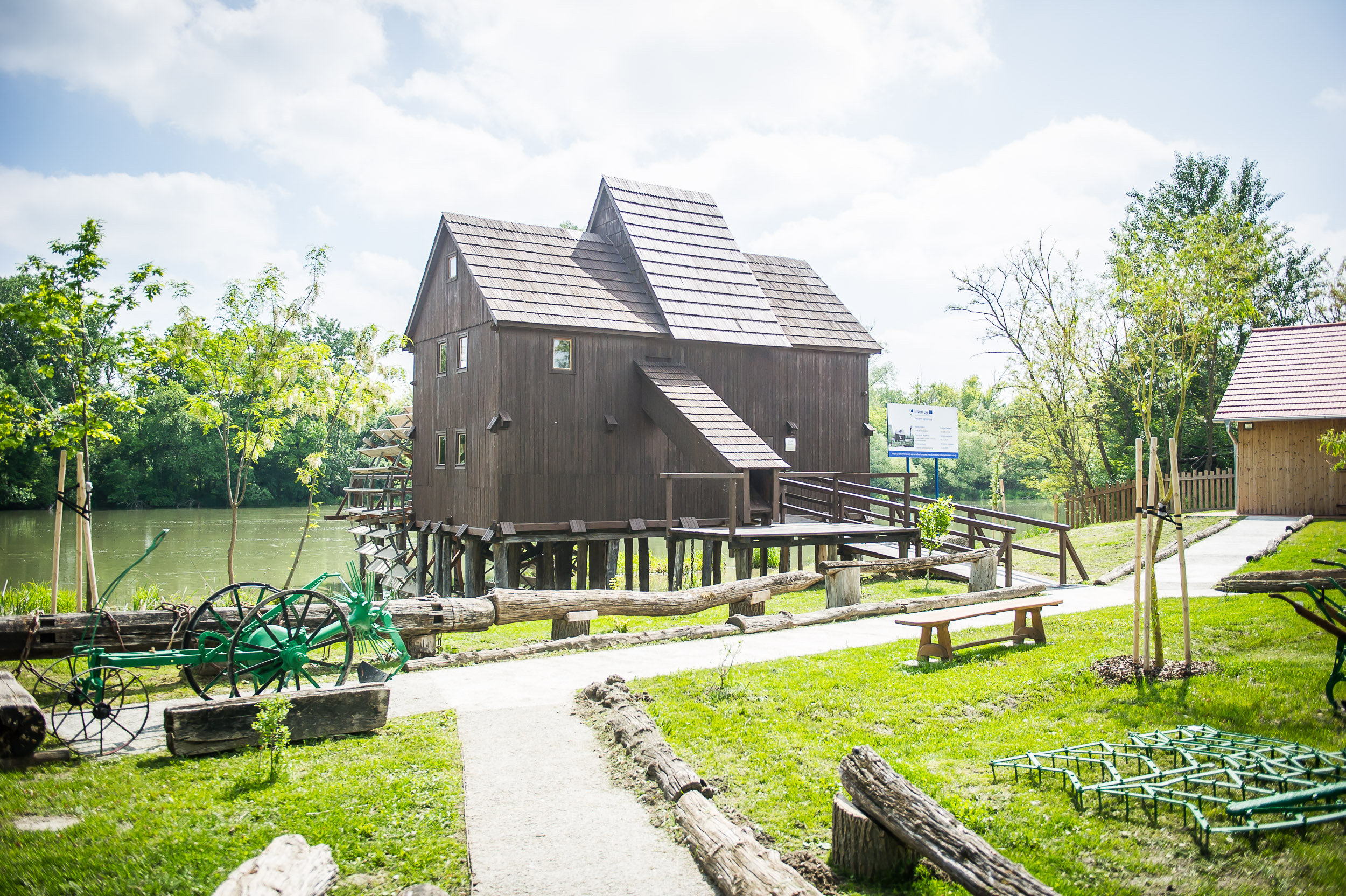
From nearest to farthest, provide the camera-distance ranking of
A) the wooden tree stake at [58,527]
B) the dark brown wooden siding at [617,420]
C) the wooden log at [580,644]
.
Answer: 1. the wooden log at [580,644]
2. the wooden tree stake at [58,527]
3. the dark brown wooden siding at [617,420]

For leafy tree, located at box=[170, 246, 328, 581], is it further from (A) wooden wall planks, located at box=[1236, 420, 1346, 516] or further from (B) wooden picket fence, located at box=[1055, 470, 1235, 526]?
(A) wooden wall planks, located at box=[1236, 420, 1346, 516]

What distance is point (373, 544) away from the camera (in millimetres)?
30016

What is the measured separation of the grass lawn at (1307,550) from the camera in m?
12.4

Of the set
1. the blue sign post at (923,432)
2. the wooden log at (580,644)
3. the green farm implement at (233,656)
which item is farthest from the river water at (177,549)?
the blue sign post at (923,432)

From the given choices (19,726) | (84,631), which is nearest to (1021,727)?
(19,726)

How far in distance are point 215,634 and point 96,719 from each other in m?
1.01

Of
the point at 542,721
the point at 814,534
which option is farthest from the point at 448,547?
the point at 542,721

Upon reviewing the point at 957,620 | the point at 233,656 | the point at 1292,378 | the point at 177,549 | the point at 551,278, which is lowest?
the point at 177,549

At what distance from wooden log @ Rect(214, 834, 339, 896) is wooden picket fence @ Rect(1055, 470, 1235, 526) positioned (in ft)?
69.9

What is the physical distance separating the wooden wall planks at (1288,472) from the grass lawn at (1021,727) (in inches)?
596

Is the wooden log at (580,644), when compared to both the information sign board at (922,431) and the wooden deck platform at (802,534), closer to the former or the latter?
the wooden deck platform at (802,534)

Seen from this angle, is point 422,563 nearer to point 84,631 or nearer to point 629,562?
point 629,562

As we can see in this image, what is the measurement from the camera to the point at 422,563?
2345 cm

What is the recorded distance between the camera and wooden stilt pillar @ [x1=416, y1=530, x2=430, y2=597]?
22688 millimetres
